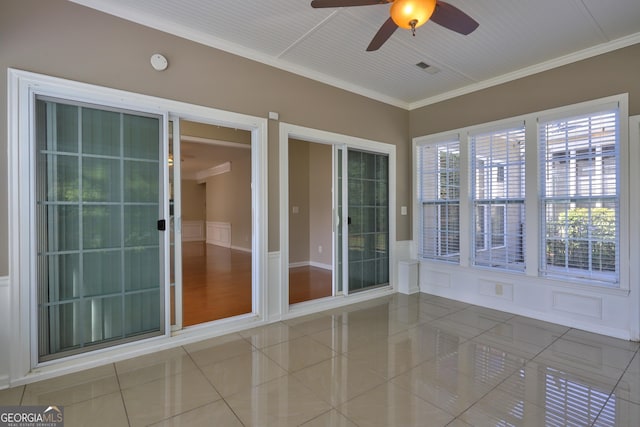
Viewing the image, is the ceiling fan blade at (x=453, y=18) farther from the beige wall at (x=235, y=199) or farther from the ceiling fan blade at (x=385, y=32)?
the beige wall at (x=235, y=199)

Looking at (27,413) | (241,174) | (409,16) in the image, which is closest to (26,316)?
(27,413)

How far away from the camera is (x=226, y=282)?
517 centimetres

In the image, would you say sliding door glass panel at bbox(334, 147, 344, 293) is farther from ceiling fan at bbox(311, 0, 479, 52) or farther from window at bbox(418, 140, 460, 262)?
ceiling fan at bbox(311, 0, 479, 52)

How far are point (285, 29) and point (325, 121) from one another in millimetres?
1240

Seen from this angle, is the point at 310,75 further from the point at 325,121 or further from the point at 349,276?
the point at 349,276

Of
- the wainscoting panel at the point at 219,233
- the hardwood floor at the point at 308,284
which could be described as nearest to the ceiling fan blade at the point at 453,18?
the hardwood floor at the point at 308,284

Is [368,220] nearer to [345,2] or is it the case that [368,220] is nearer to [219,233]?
[345,2]

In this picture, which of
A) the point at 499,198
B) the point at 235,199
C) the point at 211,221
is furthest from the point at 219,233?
the point at 499,198

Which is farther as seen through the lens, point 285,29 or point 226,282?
point 226,282

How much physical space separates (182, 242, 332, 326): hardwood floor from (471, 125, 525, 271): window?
2264 mm

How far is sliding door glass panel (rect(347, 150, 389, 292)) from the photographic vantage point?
14.5ft

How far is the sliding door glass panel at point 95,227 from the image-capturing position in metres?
2.41
